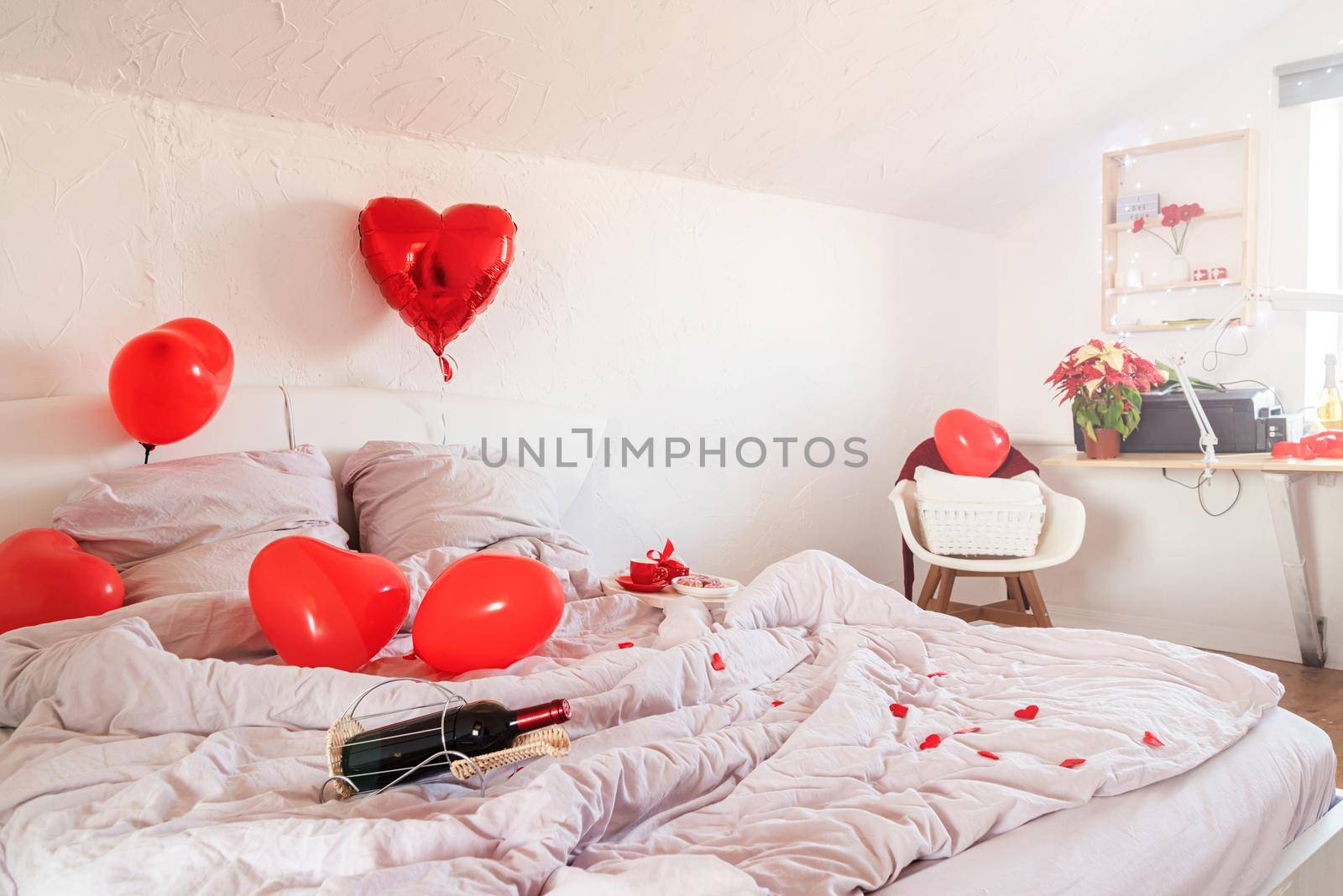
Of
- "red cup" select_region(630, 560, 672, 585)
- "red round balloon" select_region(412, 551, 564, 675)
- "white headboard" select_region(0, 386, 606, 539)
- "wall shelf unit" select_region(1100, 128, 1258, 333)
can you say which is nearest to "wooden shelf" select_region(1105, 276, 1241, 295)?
"wall shelf unit" select_region(1100, 128, 1258, 333)

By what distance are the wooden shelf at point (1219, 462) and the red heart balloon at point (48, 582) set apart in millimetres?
2741

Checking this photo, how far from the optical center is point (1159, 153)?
3.48 meters

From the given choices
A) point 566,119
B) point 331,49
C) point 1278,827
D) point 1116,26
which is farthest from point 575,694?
point 1116,26

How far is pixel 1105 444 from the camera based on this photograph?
3.17 m

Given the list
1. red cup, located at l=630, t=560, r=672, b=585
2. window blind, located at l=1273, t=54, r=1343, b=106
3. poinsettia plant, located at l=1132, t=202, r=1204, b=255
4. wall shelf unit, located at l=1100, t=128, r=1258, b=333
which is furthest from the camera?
poinsettia plant, located at l=1132, t=202, r=1204, b=255

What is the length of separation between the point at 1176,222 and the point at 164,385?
10.7 ft

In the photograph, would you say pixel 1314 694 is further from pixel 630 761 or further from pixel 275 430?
pixel 275 430

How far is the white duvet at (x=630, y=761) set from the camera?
844 mm

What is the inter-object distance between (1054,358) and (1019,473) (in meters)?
Answer: 0.95

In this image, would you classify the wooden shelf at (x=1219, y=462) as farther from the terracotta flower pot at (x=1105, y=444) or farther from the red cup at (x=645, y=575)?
the red cup at (x=645, y=575)

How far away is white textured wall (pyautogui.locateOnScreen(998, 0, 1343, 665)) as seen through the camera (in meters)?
3.17

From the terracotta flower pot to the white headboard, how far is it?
1677 mm

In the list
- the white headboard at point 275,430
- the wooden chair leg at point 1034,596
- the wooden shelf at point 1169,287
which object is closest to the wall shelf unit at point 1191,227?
the wooden shelf at point 1169,287

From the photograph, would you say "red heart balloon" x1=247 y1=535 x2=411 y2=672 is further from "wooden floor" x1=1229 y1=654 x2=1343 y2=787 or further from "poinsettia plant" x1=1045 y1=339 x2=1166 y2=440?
"poinsettia plant" x1=1045 y1=339 x2=1166 y2=440
